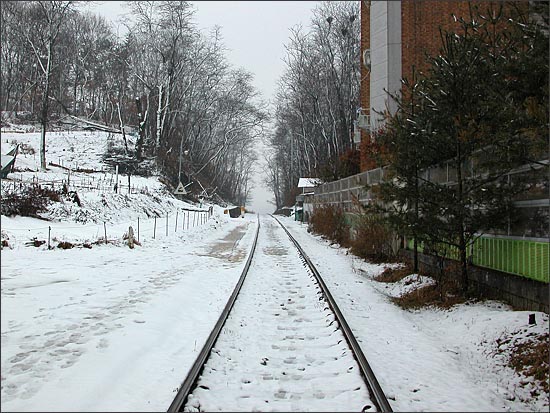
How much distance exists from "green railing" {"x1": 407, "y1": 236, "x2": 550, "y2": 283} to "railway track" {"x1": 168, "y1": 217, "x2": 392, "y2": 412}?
2959 millimetres

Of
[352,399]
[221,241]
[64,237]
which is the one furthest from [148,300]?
[221,241]

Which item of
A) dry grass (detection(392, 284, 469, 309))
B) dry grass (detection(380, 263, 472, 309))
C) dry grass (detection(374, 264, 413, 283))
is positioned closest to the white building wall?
dry grass (detection(374, 264, 413, 283))

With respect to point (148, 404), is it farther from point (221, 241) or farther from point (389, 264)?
point (221, 241)

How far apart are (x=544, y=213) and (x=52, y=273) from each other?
31.3 ft

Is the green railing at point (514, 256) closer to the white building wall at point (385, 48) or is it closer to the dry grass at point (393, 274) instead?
the dry grass at point (393, 274)

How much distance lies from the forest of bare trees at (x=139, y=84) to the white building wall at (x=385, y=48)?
13781mm

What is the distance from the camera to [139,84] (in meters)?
44.9

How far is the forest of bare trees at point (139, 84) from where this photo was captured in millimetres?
32562

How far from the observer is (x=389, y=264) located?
14.4 metres

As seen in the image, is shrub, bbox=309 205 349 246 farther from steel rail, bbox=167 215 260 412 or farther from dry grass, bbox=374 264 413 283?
steel rail, bbox=167 215 260 412

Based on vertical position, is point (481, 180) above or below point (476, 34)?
below

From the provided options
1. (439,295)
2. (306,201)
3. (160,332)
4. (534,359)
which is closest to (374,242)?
(439,295)

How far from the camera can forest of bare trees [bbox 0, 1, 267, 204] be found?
32.6m

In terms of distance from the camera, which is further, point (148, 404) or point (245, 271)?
point (245, 271)
